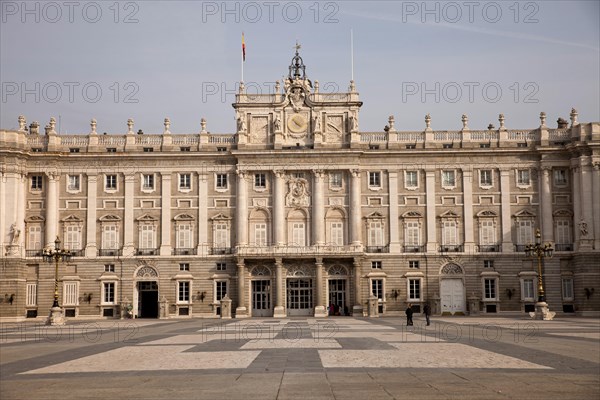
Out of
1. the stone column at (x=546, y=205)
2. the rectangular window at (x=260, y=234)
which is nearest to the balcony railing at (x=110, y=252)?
the rectangular window at (x=260, y=234)

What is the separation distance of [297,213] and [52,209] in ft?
67.8

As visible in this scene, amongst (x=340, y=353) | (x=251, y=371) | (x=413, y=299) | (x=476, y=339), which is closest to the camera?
(x=251, y=371)

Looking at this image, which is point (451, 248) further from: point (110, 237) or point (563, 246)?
point (110, 237)

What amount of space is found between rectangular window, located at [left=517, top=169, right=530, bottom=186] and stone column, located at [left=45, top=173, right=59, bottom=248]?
3928 centimetres

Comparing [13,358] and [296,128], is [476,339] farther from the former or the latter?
[296,128]

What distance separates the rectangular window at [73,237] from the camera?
63.4 meters

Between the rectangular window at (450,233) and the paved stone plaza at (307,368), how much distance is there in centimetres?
3340

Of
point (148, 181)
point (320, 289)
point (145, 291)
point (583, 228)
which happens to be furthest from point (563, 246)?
point (148, 181)

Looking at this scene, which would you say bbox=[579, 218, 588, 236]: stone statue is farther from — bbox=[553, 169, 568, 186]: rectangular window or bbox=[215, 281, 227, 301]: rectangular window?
bbox=[215, 281, 227, 301]: rectangular window

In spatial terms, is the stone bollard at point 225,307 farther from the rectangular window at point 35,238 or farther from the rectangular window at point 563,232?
the rectangular window at point 563,232

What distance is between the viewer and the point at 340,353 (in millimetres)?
22828

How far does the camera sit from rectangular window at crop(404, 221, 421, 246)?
63625mm

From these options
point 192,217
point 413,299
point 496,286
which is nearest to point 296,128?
point 192,217

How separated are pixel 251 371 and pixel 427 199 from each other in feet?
155
